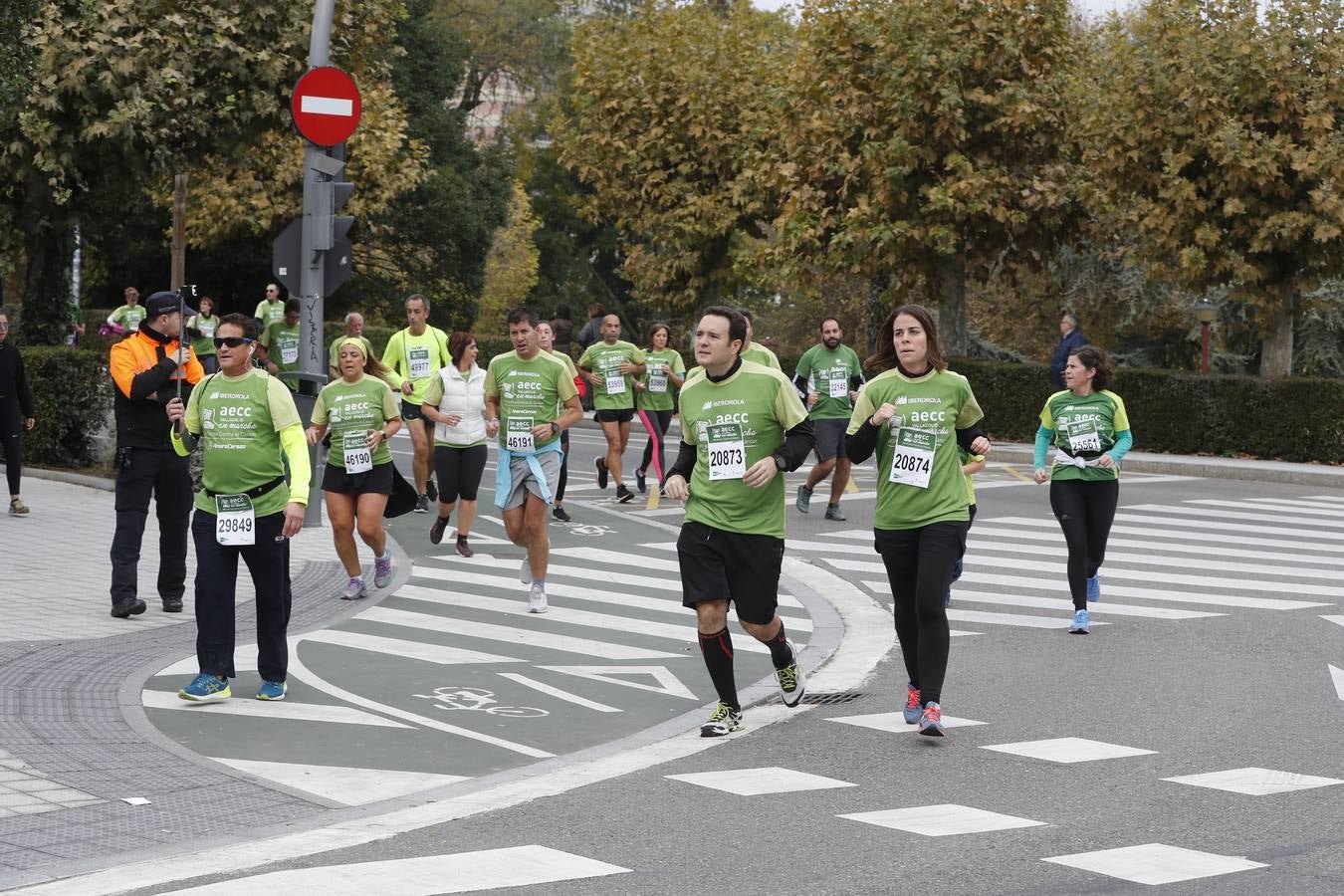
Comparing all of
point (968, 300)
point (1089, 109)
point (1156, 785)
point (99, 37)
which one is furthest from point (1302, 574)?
point (968, 300)

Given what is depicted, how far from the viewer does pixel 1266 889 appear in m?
5.60

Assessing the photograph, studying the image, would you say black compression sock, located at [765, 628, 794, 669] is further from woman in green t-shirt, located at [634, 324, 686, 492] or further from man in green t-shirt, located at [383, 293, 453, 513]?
woman in green t-shirt, located at [634, 324, 686, 492]

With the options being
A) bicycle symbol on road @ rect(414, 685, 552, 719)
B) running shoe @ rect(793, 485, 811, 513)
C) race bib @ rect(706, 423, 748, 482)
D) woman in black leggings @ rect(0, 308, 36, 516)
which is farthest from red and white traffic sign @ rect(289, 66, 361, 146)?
race bib @ rect(706, 423, 748, 482)

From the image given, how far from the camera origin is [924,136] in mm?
29969

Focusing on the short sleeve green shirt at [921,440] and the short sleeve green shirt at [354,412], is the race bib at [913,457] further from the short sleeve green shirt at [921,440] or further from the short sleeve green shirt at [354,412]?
the short sleeve green shirt at [354,412]

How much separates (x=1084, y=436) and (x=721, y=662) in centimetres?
410

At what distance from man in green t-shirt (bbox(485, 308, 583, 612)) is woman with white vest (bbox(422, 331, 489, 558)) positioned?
5.15 ft

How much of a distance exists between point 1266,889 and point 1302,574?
9.42m

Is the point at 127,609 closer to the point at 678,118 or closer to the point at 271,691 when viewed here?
the point at 271,691

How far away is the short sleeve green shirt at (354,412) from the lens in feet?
38.5

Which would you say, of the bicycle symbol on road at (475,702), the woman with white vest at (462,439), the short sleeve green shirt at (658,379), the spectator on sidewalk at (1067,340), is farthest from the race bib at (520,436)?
the spectator on sidewalk at (1067,340)

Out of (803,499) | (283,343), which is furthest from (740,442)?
(283,343)

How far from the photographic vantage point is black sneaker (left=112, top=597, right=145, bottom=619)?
11.1 meters

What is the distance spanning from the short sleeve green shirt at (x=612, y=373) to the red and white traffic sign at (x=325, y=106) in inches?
167
